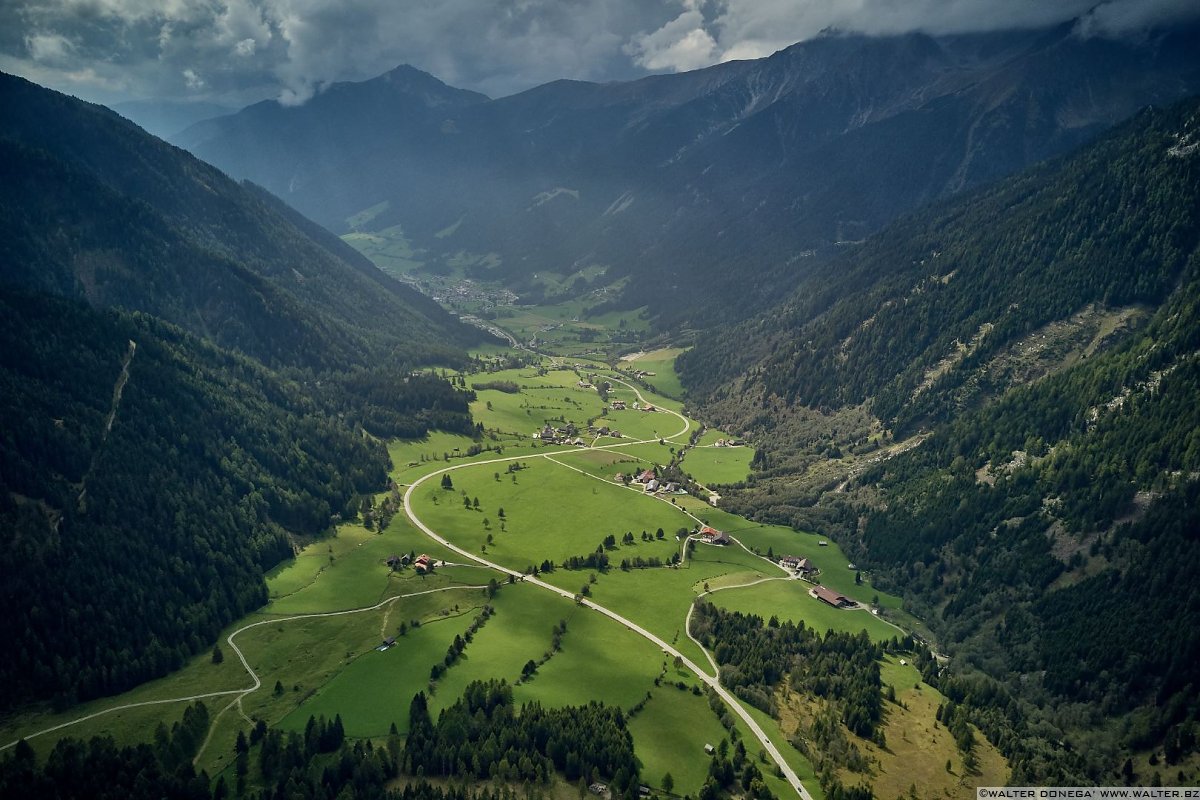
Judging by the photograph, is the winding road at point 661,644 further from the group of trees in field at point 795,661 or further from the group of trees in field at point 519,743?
the group of trees in field at point 519,743

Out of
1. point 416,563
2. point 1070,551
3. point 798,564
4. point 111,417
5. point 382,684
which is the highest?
point 111,417

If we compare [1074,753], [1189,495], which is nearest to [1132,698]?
[1074,753]

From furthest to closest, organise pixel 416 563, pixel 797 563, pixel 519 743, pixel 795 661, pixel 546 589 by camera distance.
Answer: pixel 797 563 → pixel 416 563 → pixel 546 589 → pixel 795 661 → pixel 519 743

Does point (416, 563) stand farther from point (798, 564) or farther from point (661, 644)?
point (798, 564)

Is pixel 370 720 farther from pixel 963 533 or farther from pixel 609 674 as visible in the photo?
pixel 963 533

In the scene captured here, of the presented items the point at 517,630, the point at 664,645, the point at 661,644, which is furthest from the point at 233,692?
the point at 664,645

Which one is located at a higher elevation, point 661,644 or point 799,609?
point 799,609
